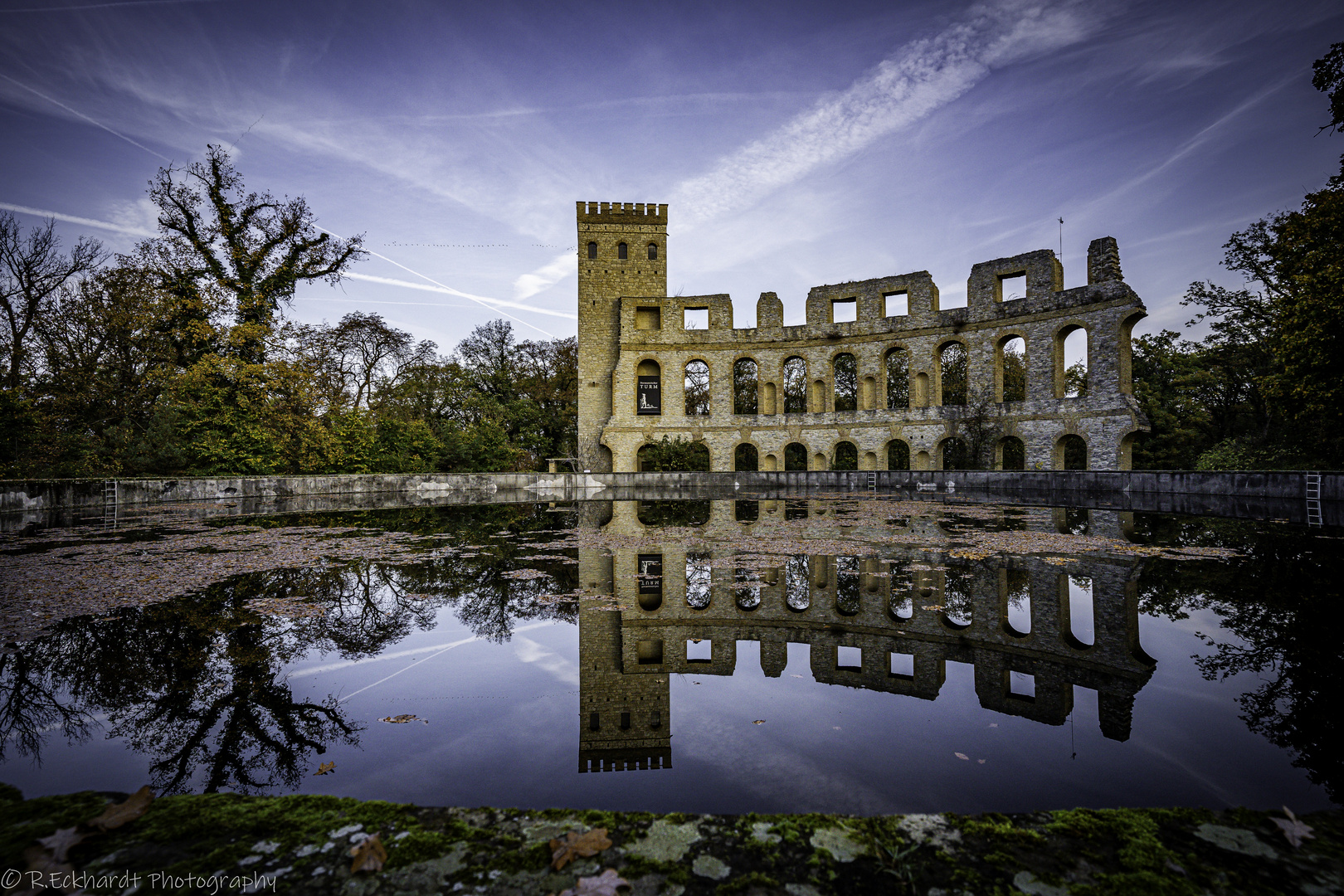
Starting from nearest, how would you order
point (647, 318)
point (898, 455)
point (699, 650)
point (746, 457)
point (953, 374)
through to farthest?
point (699, 650) → point (898, 455) → point (746, 457) → point (647, 318) → point (953, 374)

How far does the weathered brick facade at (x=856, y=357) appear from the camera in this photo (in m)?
24.2

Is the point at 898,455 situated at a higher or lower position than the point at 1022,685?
higher

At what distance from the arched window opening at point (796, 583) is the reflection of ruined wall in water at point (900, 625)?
16 millimetres

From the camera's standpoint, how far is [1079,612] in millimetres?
3896

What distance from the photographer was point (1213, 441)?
25438 mm

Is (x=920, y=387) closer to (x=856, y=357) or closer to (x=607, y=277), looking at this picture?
(x=856, y=357)

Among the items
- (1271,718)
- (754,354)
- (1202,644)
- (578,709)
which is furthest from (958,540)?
(754,354)

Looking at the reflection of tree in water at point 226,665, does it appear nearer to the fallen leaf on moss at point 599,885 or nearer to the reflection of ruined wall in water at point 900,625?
the reflection of ruined wall in water at point 900,625

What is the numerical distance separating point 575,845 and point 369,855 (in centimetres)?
46

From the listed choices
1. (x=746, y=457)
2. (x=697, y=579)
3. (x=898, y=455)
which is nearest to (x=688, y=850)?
(x=697, y=579)

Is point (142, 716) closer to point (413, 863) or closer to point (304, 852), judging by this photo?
point (304, 852)

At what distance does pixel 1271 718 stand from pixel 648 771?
2.37m

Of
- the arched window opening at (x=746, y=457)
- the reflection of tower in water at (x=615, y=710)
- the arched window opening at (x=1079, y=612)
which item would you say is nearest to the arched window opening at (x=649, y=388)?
the arched window opening at (x=746, y=457)

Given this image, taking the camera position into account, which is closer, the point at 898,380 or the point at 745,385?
the point at 898,380
